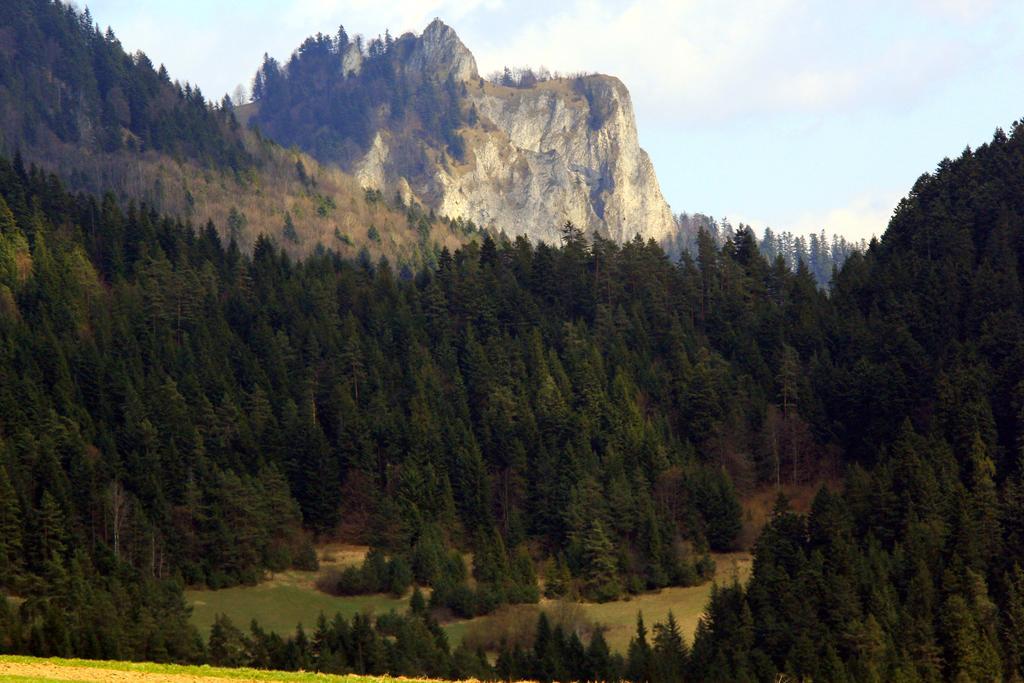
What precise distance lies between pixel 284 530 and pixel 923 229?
254ft

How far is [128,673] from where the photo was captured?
4838 centimetres

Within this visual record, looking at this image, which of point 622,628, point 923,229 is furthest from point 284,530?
point 923,229

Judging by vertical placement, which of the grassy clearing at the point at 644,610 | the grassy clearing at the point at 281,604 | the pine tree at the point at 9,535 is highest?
the pine tree at the point at 9,535

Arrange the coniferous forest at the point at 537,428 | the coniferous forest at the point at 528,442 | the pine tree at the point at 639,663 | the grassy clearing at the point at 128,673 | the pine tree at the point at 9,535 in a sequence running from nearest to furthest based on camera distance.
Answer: the grassy clearing at the point at 128,673 → the pine tree at the point at 639,663 → the coniferous forest at the point at 528,442 → the coniferous forest at the point at 537,428 → the pine tree at the point at 9,535

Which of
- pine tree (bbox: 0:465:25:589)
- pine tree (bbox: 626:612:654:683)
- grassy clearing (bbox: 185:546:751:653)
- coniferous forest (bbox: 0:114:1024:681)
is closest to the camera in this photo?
pine tree (bbox: 626:612:654:683)

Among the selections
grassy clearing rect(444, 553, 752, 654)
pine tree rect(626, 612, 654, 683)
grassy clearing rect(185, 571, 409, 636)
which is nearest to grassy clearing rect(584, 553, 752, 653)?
grassy clearing rect(444, 553, 752, 654)

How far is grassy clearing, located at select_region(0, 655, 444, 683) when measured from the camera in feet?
153

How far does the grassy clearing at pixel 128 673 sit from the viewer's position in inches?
1834

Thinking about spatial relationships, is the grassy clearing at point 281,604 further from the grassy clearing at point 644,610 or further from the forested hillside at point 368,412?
the grassy clearing at point 644,610

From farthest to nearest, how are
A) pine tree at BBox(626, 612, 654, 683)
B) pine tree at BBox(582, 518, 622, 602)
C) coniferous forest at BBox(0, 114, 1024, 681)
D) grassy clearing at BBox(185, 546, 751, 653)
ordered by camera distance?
pine tree at BBox(582, 518, 622, 602) → grassy clearing at BBox(185, 546, 751, 653) → coniferous forest at BBox(0, 114, 1024, 681) → pine tree at BBox(626, 612, 654, 683)

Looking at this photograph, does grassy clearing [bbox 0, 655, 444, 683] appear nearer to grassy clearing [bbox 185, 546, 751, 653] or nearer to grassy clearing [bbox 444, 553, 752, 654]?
grassy clearing [bbox 185, 546, 751, 653]

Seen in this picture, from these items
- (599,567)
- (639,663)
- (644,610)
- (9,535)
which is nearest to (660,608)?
(644,610)

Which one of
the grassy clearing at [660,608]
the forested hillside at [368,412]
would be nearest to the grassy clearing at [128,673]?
the forested hillside at [368,412]

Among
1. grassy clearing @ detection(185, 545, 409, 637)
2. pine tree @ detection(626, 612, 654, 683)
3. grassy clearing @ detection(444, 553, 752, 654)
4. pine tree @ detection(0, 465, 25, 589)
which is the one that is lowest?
pine tree @ detection(626, 612, 654, 683)
